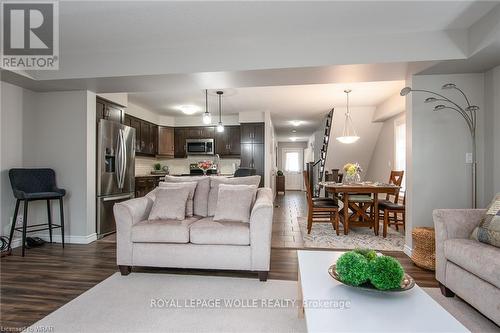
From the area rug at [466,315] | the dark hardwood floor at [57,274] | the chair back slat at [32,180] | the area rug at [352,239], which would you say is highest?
the chair back slat at [32,180]

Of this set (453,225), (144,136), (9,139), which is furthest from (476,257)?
(144,136)

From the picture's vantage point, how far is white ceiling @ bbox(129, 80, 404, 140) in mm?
4652

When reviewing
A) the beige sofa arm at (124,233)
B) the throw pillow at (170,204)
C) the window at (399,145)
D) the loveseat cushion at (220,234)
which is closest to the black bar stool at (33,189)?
the beige sofa arm at (124,233)

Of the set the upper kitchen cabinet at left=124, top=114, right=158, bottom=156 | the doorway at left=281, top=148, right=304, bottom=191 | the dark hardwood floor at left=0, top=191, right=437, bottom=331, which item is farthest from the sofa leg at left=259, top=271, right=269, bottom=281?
the doorway at left=281, top=148, right=304, bottom=191

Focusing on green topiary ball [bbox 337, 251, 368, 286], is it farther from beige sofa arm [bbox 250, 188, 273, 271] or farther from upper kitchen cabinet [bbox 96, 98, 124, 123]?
upper kitchen cabinet [bbox 96, 98, 124, 123]

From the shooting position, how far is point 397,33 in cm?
276

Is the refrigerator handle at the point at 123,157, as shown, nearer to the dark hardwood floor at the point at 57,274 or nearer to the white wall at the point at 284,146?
the dark hardwood floor at the point at 57,274

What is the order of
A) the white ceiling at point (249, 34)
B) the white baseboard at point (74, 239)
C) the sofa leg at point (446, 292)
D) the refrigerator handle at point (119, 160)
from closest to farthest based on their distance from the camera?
the sofa leg at point (446, 292), the white ceiling at point (249, 34), the white baseboard at point (74, 239), the refrigerator handle at point (119, 160)

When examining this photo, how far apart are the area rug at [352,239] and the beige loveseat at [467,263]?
1.33m

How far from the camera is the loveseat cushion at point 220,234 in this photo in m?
2.54

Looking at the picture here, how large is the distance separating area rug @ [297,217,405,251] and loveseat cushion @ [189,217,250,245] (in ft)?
4.59

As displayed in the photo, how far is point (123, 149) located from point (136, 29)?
225 centimetres

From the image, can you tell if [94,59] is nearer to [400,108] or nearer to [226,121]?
[226,121]

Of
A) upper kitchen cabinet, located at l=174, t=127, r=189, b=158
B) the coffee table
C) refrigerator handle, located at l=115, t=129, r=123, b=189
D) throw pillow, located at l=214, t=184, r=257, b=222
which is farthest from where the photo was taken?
upper kitchen cabinet, located at l=174, t=127, r=189, b=158
